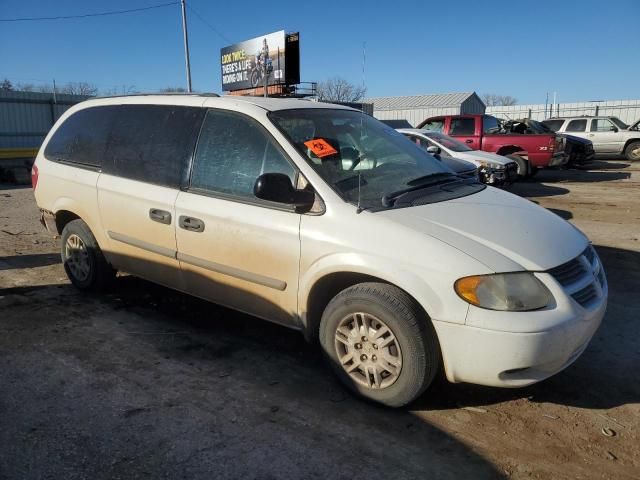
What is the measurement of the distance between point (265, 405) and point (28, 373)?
1617 millimetres

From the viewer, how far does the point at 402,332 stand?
282 centimetres

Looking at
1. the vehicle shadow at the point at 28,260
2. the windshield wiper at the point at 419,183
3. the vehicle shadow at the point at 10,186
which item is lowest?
the vehicle shadow at the point at 10,186

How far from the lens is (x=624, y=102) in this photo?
32.1m

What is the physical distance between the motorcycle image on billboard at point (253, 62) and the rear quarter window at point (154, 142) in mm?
24870

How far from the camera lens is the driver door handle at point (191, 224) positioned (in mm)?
3647

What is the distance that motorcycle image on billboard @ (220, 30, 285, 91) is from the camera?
30594 millimetres

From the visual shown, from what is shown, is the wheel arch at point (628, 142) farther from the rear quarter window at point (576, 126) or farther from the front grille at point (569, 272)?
the front grille at point (569, 272)

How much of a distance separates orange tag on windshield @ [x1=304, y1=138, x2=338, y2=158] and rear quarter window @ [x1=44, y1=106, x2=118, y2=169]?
205cm

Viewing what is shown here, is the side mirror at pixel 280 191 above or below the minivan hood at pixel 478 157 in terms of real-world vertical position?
above

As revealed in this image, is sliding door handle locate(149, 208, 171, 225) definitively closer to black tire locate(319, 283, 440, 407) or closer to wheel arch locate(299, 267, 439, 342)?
wheel arch locate(299, 267, 439, 342)

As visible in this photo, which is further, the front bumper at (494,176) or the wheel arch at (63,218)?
the front bumper at (494,176)

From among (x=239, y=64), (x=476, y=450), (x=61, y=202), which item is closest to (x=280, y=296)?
(x=476, y=450)

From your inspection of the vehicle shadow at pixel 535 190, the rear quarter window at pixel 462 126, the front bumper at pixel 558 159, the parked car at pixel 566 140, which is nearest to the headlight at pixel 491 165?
the vehicle shadow at pixel 535 190

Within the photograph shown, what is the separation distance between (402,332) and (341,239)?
63 centimetres
